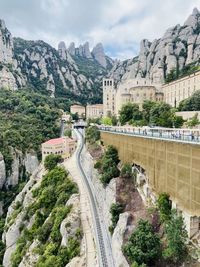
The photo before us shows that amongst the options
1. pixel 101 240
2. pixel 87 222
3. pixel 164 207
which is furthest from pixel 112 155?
pixel 164 207

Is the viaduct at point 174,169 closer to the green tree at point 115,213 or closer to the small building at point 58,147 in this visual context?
the green tree at point 115,213

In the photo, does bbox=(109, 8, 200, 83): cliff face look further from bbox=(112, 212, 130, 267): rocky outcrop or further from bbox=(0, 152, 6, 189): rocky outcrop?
bbox=(112, 212, 130, 267): rocky outcrop

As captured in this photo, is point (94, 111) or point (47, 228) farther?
point (94, 111)

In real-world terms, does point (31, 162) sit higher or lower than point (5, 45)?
lower

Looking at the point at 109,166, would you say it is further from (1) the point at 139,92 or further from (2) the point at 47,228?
(1) the point at 139,92

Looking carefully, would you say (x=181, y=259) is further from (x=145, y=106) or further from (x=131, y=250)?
(x=145, y=106)

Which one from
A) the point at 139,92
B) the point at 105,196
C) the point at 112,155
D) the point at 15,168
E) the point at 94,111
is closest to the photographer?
the point at 105,196

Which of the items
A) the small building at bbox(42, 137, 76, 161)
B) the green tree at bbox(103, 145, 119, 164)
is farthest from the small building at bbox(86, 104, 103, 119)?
the green tree at bbox(103, 145, 119, 164)

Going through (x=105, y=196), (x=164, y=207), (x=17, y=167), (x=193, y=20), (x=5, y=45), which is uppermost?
(x=193, y=20)
